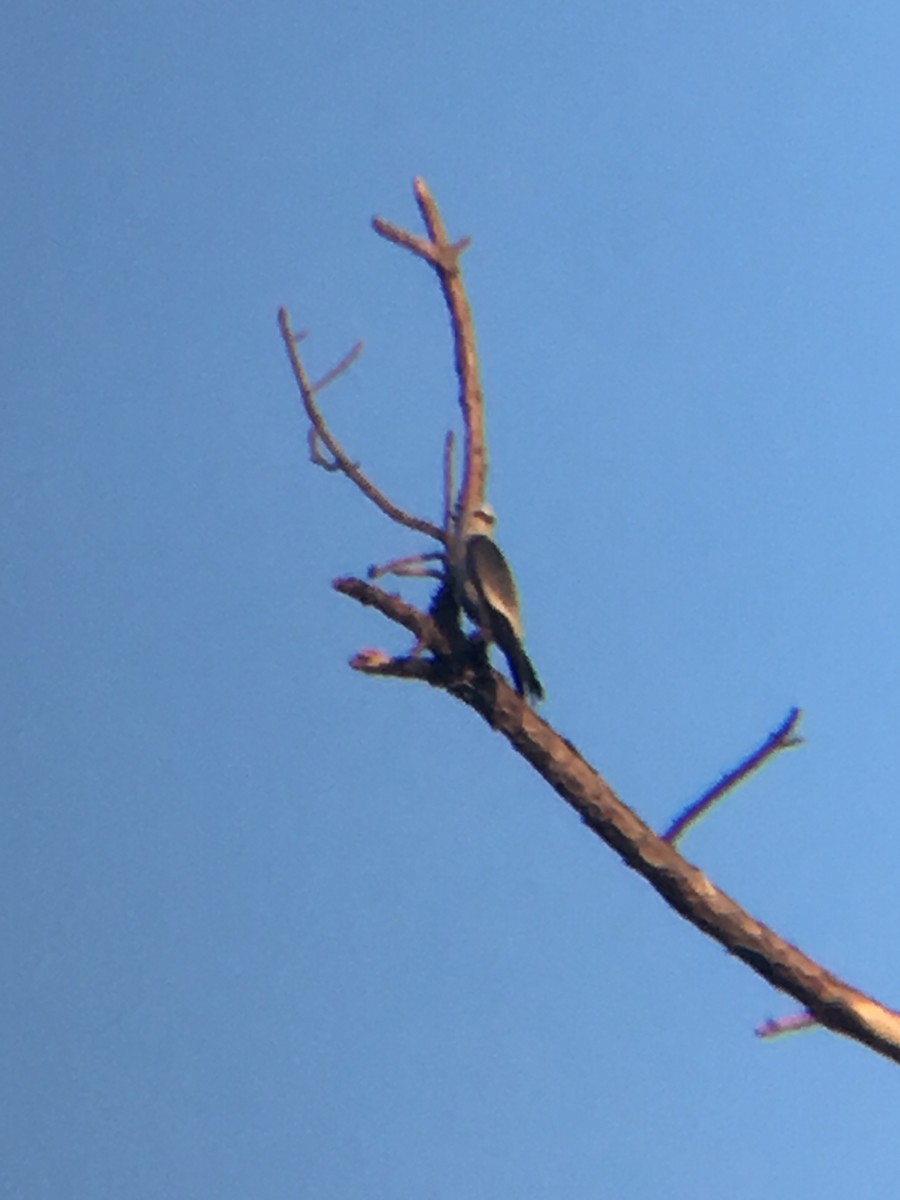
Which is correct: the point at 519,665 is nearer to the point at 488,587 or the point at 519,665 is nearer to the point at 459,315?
the point at 488,587

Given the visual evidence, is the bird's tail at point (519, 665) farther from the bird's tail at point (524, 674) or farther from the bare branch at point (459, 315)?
the bare branch at point (459, 315)

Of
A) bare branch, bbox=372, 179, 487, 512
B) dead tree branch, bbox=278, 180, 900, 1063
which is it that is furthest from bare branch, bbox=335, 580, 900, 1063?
bare branch, bbox=372, 179, 487, 512

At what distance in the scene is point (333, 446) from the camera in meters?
1.69

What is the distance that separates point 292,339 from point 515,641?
389 mm

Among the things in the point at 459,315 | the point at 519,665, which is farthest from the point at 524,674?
the point at 459,315

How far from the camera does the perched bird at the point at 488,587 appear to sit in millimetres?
1730

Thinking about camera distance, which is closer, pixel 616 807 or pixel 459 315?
pixel 459 315

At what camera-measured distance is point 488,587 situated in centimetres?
177

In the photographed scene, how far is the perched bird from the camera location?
1.73 meters

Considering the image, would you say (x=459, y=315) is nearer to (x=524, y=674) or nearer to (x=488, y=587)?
(x=488, y=587)

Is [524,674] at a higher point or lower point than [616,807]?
higher

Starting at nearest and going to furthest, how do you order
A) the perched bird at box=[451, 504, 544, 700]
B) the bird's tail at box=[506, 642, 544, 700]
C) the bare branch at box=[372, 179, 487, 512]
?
the bare branch at box=[372, 179, 487, 512]
the perched bird at box=[451, 504, 544, 700]
the bird's tail at box=[506, 642, 544, 700]

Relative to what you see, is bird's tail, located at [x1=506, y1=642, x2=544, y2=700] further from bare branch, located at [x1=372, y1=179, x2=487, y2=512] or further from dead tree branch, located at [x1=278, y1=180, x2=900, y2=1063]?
bare branch, located at [x1=372, y1=179, x2=487, y2=512]

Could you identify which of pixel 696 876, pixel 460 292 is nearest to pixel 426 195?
pixel 460 292
